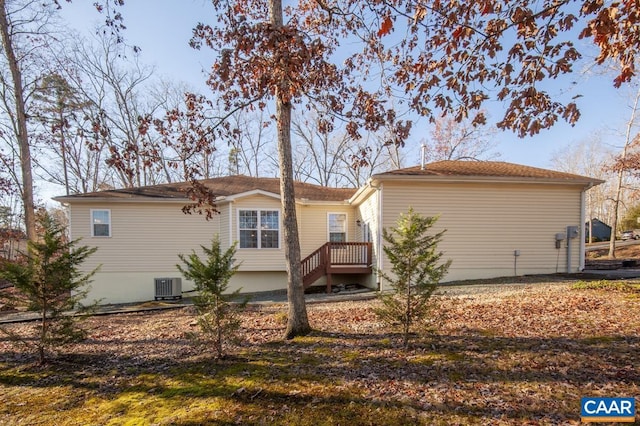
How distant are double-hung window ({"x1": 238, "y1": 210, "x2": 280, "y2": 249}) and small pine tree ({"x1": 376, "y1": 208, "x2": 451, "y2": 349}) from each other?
864 cm

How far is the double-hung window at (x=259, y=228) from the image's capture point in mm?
12438

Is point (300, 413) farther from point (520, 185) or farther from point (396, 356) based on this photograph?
point (520, 185)

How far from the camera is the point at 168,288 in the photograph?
12.0 meters

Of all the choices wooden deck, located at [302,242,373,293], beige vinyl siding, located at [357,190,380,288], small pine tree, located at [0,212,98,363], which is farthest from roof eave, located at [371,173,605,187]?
small pine tree, located at [0,212,98,363]

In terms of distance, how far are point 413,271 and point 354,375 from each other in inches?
58.3

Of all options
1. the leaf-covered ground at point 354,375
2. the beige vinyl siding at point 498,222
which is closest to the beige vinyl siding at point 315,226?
the beige vinyl siding at point 498,222

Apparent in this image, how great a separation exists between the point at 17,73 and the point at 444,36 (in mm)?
15359

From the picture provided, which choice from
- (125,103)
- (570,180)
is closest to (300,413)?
(570,180)

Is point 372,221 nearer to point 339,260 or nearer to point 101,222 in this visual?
point 339,260

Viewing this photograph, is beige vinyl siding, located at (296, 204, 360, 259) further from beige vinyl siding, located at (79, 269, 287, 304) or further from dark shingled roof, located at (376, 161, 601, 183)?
dark shingled roof, located at (376, 161, 601, 183)

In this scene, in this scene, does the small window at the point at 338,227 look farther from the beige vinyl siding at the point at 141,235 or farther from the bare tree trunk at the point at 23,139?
the bare tree trunk at the point at 23,139

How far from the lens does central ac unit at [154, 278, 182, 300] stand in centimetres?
1198

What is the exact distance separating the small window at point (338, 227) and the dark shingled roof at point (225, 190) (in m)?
0.84

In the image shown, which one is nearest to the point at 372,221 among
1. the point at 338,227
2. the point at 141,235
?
the point at 338,227
